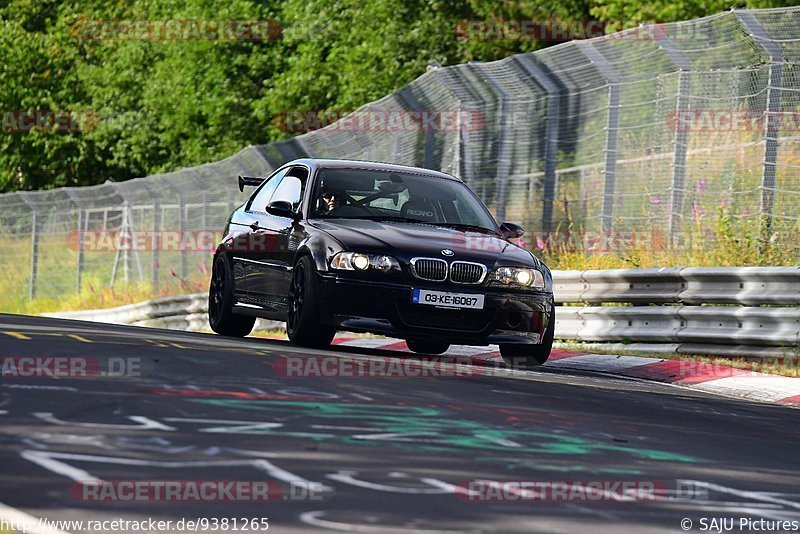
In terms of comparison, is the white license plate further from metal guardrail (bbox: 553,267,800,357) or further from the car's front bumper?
metal guardrail (bbox: 553,267,800,357)

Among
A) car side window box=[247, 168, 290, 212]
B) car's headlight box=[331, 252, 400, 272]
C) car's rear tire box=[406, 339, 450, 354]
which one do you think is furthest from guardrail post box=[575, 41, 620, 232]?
car's headlight box=[331, 252, 400, 272]

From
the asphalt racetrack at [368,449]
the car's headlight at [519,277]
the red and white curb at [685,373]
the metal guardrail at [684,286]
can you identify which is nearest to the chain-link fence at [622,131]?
the metal guardrail at [684,286]

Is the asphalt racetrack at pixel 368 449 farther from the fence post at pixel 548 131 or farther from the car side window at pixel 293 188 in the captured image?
the fence post at pixel 548 131

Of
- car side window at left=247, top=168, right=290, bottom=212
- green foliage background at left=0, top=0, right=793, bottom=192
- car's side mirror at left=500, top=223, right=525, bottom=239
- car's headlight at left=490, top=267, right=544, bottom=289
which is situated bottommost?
car's headlight at left=490, top=267, right=544, bottom=289

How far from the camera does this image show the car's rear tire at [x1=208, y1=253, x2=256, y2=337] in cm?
1484

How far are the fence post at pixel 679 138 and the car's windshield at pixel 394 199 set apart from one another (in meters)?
2.94

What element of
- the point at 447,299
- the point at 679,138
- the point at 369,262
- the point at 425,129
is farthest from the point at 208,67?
the point at 447,299

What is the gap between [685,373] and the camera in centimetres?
1341

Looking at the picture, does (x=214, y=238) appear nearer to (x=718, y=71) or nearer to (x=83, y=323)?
(x=83, y=323)

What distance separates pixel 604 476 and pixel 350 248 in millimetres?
5574

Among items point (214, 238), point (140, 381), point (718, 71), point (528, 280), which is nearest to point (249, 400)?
point (140, 381)

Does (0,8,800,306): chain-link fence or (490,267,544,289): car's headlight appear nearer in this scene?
(490,267,544,289): car's headlight

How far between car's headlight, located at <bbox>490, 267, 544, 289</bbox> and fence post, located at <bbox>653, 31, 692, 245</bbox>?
3906mm

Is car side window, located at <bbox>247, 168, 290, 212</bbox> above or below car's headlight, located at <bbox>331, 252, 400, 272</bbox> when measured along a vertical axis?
above
